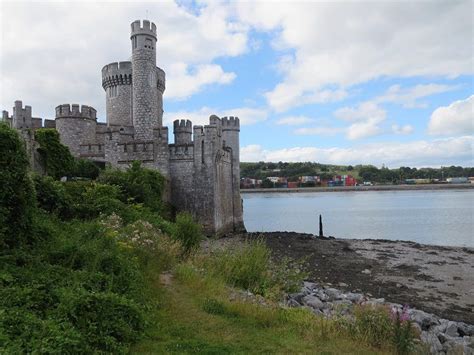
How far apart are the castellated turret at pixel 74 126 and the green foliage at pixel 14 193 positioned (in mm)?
20685

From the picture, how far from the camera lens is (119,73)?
2989 centimetres

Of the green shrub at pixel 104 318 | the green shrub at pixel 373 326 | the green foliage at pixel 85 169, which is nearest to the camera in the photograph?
the green shrub at pixel 104 318

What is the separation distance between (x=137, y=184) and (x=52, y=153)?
4.29 m

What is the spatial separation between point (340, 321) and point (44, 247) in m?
5.82

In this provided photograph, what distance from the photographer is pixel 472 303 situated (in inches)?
549

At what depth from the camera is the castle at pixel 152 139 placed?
23.8 metres

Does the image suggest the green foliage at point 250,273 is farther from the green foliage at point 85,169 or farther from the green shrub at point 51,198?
the green foliage at point 85,169

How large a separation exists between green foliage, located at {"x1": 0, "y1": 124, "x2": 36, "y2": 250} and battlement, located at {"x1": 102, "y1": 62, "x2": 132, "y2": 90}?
2396 cm

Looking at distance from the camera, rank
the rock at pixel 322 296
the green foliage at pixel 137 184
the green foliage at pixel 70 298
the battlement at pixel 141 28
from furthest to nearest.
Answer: the battlement at pixel 141 28 → the green foliage at pixel 137 184 → the rock at pixel 322 296 → the green foliage at pixel 70 298

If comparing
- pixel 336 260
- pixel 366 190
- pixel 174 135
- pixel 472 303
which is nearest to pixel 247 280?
pixel 472 303

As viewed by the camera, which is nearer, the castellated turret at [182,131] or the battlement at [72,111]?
the castellated turret at [182,131]

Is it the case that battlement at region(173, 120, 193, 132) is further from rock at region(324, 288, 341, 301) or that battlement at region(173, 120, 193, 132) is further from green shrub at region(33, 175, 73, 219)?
rock at region(324, 288, 341, 301)

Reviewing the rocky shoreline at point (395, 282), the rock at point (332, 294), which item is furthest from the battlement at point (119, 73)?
the rock at point (332, 294)

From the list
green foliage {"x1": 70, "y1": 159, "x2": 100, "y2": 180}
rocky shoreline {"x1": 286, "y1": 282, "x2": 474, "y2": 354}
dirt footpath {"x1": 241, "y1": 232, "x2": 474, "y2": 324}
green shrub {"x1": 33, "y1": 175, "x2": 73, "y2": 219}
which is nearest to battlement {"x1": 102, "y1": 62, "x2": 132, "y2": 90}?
green foliage {"x1": 70, "y1": 159, "x2": 100, "y2": 180}
